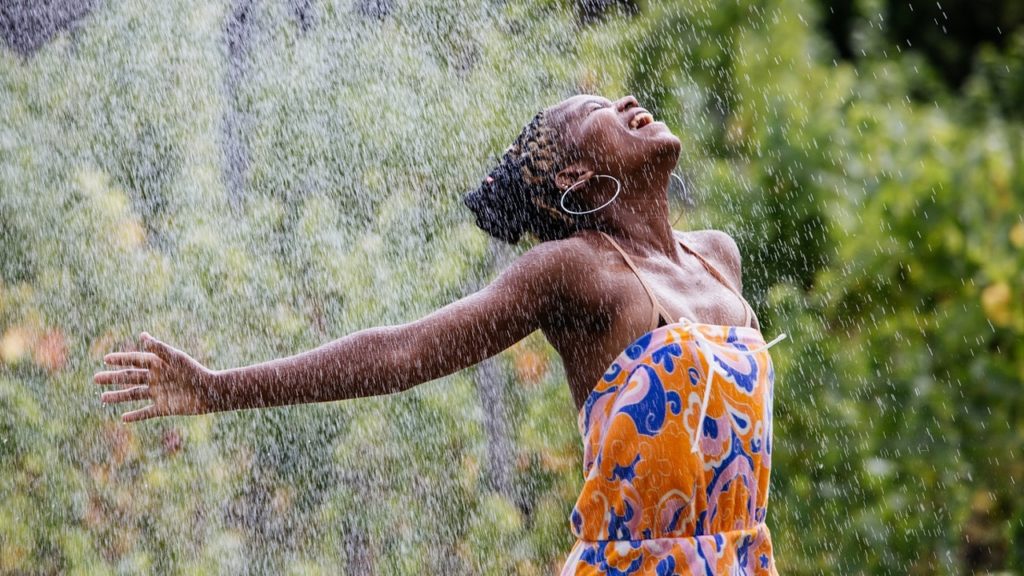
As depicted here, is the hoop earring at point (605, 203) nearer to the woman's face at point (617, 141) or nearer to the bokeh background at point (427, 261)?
the woman's face at point (617, 141)

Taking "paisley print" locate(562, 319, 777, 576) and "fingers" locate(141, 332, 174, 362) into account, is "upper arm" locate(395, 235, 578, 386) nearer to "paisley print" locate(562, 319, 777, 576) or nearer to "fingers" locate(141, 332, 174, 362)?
"paisley print" locate(562, 319, 777, 576)

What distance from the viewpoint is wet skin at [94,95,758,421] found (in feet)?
5.33

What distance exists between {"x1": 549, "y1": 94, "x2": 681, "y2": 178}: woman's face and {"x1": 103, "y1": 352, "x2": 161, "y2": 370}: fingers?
2.42 feet

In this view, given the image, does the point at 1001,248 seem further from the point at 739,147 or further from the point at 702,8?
the point at 702,8

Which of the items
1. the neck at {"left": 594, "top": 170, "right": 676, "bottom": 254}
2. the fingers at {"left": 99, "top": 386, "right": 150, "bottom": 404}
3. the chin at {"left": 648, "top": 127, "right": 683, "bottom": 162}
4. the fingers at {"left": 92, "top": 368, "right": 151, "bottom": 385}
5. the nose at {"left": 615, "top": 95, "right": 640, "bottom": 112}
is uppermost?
the nose at {"left": 615, "top": 95, "right": 640, "bottom": 112}

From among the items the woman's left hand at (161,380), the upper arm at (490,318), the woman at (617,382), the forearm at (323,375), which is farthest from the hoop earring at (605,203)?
the woman's left hand at (161,380)

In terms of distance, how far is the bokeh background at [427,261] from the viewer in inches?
136

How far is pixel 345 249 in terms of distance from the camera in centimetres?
400

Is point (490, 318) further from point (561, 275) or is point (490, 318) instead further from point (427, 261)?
point (427, 261)

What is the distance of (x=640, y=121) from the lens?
1879 millimetres

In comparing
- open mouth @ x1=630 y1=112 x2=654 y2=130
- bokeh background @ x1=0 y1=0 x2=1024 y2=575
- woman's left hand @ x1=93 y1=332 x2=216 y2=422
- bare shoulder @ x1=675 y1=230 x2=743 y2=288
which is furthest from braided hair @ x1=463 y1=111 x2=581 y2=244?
bokeh background @ x1=0 y1=0 x2=1024 y2=575

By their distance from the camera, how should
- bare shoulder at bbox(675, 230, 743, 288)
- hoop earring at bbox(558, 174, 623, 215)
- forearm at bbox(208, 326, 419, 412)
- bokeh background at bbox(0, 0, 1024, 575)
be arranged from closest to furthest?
1. forearm at bbox(208, 326, 419, 412)
2. hoop earring at bbox(558, 174, 623, 215)
3. bare shoulder at bbox(675, 230, 743, 288)
4. bokeh background at bbox(0, 0, 1024, 575)

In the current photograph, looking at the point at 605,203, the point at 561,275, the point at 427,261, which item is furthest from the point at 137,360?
the point at 427,261

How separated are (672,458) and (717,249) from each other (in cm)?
53
